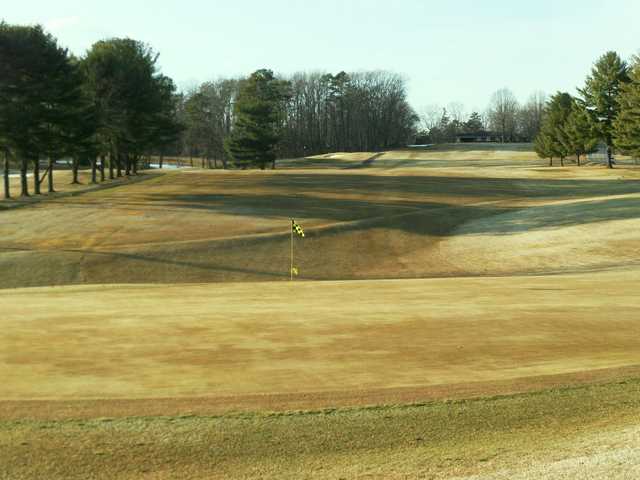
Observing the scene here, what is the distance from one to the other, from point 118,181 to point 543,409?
85.0 m

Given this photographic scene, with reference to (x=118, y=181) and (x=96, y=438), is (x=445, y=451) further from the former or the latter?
(x=118, y=181)

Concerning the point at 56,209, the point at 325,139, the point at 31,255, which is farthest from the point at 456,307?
the point at 325,139

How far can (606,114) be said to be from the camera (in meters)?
90.8

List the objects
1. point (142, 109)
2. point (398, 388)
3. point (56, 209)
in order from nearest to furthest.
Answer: point (398, 388) → point (56, 209) → point (142, 109)

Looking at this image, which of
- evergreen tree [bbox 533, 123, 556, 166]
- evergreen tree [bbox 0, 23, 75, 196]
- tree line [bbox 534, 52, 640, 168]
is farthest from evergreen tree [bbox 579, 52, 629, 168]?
evergreen tree [bbox 0, 23, 75, 196]

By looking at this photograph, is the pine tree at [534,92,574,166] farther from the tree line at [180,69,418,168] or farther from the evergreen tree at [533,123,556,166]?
the tree line at [180,69,418,168]

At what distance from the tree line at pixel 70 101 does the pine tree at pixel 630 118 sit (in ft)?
179

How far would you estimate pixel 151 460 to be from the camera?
27.3 ft

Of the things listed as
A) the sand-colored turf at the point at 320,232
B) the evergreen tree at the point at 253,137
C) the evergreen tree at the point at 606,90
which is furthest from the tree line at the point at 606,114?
the evergreen tree at the point at 253,137

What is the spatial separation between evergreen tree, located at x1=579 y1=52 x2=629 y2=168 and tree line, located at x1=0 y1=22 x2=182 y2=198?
177ft

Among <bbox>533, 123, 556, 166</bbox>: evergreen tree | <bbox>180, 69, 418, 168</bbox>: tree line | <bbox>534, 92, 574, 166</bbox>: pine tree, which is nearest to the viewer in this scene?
<bbox>534, 92, 574, 166</bbox>: pine tree

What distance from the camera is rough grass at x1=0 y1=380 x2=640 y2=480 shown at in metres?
8.02

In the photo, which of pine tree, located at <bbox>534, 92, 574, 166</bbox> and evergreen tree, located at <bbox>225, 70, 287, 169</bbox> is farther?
evergreen tree, located at <bbox>225, 70, 287, 169</bbox>

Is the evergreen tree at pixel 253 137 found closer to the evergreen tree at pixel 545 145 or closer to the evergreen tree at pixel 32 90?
the evergreen tree at pixel 545 145
